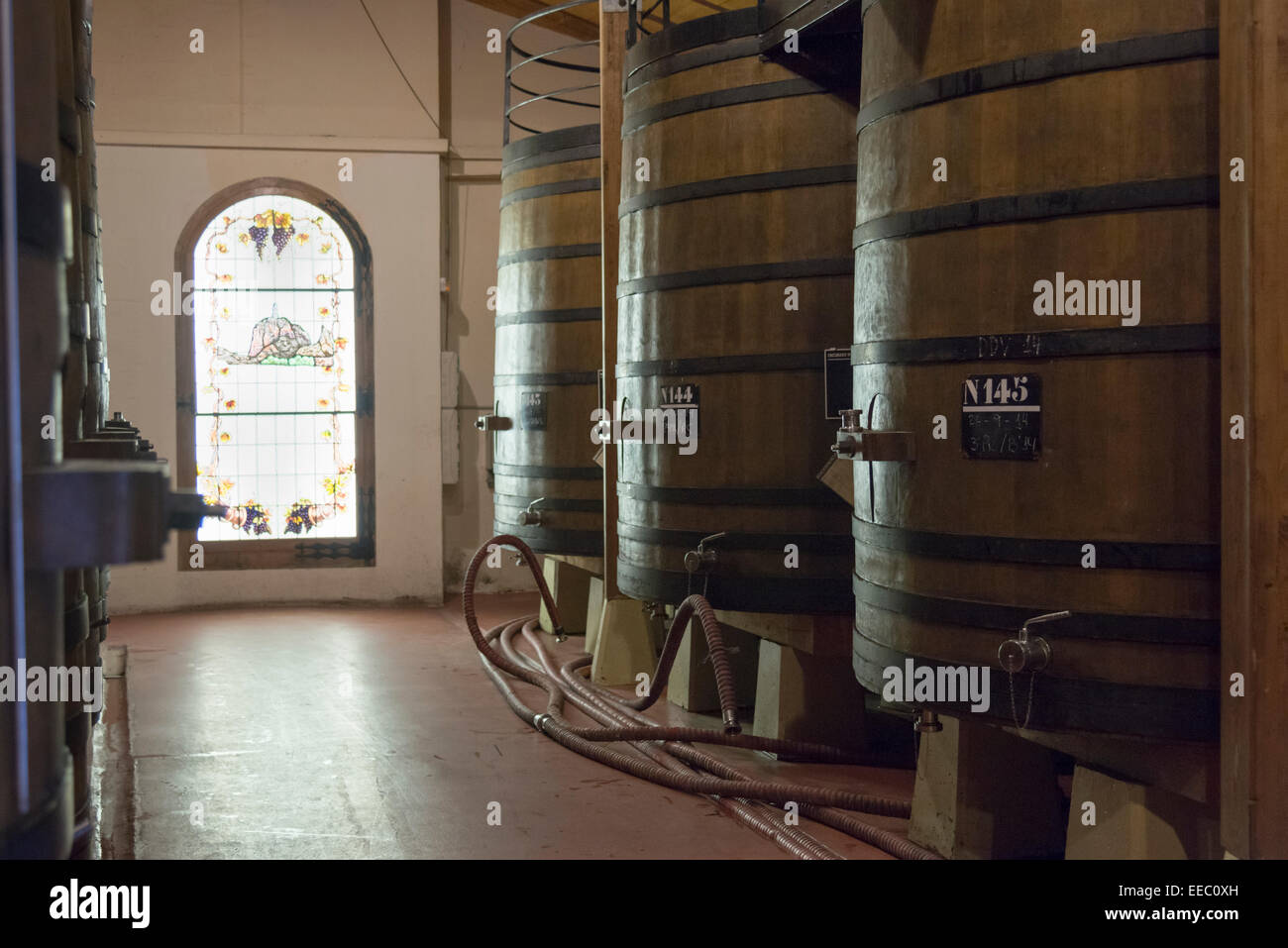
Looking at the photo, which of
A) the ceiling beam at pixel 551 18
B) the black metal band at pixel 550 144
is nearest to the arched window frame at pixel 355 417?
the ceiling beam at pixel 551 18

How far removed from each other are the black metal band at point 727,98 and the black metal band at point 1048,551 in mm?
1846

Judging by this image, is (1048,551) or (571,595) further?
(571,595)

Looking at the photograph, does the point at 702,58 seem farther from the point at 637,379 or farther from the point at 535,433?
the point at 535,433

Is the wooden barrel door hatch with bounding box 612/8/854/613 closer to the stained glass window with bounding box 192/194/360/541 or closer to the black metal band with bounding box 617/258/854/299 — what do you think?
the black metal band with bounding box 617/258/854/299

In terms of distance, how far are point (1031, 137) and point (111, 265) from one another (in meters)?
7.23

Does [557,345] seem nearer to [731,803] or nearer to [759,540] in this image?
[759,540]

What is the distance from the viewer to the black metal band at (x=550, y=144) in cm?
665

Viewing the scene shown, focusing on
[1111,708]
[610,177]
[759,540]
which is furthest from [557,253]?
[1111,708]

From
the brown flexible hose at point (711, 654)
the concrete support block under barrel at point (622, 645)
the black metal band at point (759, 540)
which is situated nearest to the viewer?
the brown flexible hose at point (711, 654)

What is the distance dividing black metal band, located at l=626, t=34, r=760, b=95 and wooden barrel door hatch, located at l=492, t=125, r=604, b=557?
171 cm

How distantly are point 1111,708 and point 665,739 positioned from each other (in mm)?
2198

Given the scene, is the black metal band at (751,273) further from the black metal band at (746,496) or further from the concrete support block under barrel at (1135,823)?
the concrete support block under barrel at (1135,823)

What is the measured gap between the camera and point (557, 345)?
6711mm
